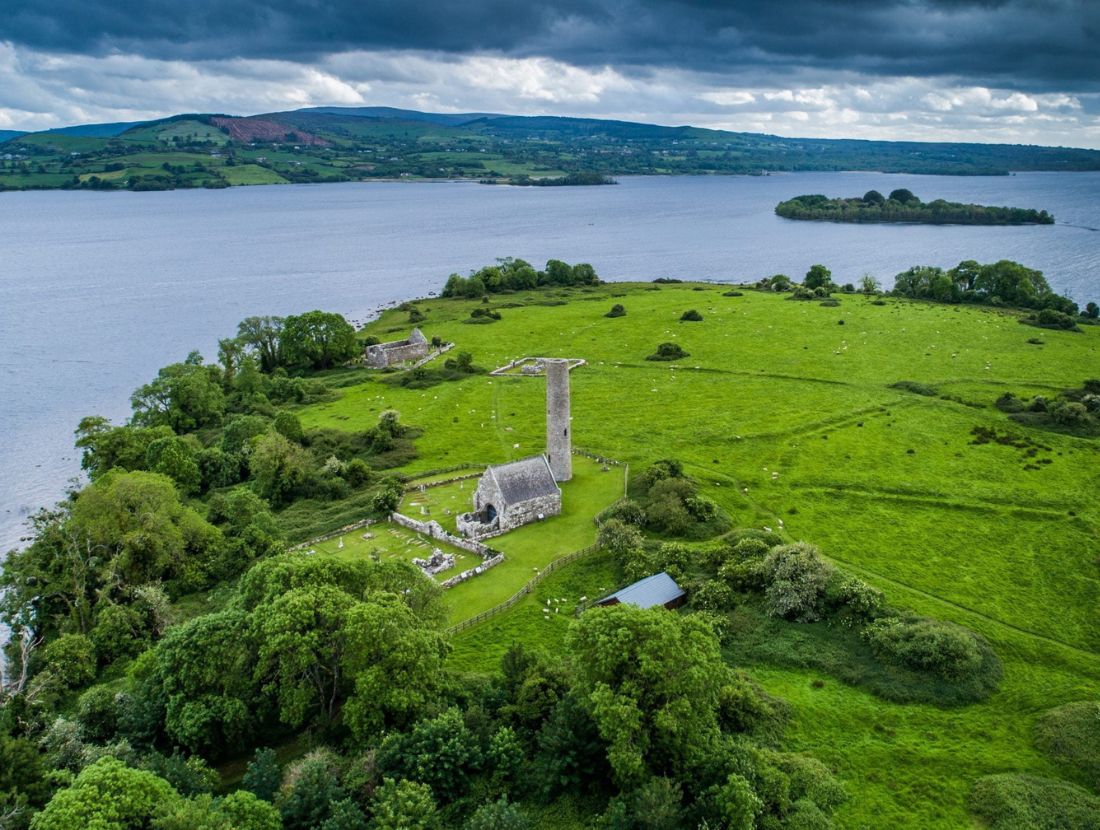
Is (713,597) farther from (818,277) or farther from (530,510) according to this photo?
(818,277)

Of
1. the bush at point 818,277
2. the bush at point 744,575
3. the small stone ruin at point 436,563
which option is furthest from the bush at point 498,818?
the bush at point 818,277

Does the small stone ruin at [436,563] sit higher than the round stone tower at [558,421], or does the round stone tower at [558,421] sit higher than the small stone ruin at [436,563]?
the round stone tower at [558,421]

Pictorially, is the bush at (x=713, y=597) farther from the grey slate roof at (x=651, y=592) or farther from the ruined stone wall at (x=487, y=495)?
the ruined stone wall at (x=487, y=495)

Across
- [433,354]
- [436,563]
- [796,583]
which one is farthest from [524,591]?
[433,354]

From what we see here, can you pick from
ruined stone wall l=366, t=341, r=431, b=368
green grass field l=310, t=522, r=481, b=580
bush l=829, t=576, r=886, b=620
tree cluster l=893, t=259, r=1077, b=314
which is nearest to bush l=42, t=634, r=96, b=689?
green grass field l=310, t=522, r=481, b=580

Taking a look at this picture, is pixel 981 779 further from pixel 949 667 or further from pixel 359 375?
pixel 359 375
